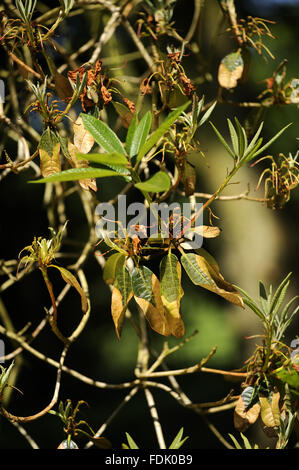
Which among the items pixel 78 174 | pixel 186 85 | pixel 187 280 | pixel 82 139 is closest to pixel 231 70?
pixel 186 85

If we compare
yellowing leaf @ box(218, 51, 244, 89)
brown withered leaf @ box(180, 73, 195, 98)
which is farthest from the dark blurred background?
brown withered leaf @ box(180, 73, 195, 98)

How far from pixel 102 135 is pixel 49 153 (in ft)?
0.30

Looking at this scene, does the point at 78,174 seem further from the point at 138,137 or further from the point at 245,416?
the point at 245,416

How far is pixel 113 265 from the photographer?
1.68ft

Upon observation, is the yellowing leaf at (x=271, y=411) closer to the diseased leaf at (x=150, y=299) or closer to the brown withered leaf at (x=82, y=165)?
the diseased leaf at (x=150, y=299)

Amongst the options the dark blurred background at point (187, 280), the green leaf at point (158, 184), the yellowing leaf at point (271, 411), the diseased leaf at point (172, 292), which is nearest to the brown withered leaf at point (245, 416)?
the yellowing leaf at point (271, 411)

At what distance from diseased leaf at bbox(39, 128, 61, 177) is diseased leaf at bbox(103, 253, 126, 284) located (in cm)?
11

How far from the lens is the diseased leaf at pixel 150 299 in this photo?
486mm

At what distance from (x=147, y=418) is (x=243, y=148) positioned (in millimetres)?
2528

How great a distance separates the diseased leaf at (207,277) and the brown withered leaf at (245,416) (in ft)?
0.44

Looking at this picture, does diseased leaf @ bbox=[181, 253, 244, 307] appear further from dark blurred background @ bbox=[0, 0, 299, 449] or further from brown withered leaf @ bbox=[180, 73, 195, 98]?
dark blurred background @ bbox=[0, 0, 299, 449]

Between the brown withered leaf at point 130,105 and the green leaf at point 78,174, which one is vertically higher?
the brown withered leaf at point 130,105

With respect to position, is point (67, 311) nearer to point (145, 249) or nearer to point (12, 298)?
point (12, 298)
